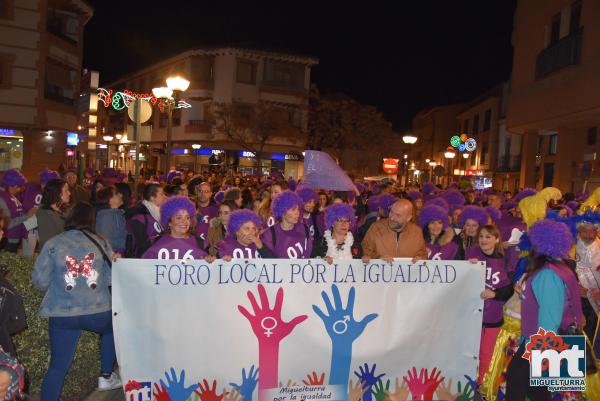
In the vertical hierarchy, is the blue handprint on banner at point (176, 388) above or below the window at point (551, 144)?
below

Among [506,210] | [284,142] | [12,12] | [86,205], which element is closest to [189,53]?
[284,142]

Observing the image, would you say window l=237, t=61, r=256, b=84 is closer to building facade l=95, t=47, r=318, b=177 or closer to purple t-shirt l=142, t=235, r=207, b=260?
building facade l=95, t=47, r=318, b=177

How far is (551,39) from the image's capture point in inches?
851

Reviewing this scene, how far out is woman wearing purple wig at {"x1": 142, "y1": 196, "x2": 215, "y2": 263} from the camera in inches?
199

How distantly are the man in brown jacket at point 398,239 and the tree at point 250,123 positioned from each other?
35.2 metres

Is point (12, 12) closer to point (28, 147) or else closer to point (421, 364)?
point (28, 147)

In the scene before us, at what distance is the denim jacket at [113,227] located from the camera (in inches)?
262

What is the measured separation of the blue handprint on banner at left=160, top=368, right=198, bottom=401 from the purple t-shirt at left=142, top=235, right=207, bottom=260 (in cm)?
98

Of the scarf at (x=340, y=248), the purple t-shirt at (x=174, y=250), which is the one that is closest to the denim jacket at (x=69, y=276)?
the purple t-shirt at (x=174, y=250)

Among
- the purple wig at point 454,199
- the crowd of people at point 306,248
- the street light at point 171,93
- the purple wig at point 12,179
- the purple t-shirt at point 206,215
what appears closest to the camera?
the crowd of people at point 306,248

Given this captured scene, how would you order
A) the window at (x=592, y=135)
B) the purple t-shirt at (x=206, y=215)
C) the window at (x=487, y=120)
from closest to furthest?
the purple t-shirt at (x=206, y=215)
the window at (x=592, y=135)
the window at (x=487, y=120)

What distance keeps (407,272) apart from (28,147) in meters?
25.9

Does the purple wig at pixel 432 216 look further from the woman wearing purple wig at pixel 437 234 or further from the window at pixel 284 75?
the window at pixel 284 75

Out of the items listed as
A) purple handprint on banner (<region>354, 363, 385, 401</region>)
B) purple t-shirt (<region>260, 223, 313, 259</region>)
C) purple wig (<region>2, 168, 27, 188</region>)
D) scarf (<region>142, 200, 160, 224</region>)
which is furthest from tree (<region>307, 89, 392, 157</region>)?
purple handprint on banner (<region>354, 363, 385, 401</region>)
